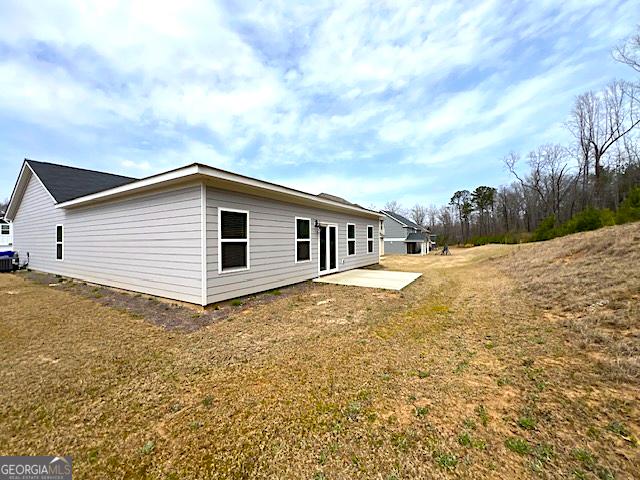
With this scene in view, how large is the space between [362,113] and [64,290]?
11.8 meters

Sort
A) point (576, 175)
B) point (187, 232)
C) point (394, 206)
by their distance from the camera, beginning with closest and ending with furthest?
point (187, 232) → point (576, 175) → point (394, 206)

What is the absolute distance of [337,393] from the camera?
239 centimetres

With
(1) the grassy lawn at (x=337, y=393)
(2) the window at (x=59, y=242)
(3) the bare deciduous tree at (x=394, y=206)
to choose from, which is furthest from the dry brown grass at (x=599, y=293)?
(3) the bare deciduous tree at (x=394, y=206)

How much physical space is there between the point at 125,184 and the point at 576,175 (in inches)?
1412

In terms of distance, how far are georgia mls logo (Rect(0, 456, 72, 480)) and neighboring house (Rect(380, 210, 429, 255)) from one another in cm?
2872

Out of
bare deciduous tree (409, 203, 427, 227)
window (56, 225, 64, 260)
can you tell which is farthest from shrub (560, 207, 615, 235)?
bare deciduous tree (409, 203, 427, 227)

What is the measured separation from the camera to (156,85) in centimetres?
859

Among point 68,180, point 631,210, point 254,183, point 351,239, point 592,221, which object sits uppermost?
point 68,180

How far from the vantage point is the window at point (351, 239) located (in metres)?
10.9

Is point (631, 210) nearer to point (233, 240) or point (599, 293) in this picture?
point (599, 293)

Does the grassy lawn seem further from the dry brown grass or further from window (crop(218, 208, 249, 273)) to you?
window (crop(218, 208, 249, 273))

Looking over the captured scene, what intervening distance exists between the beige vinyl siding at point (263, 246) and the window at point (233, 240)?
3.8 inches

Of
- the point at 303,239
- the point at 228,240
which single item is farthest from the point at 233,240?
the point at 303,239

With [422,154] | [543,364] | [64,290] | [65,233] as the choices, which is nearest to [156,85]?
[65,233]
